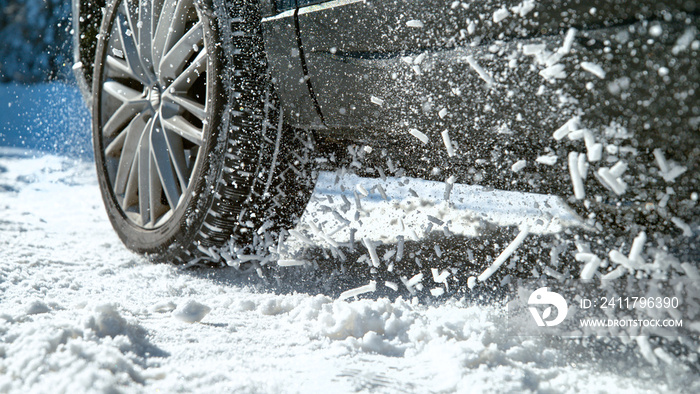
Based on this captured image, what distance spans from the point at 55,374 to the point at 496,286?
4.77 ft

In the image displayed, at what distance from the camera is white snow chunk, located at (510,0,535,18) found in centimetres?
136

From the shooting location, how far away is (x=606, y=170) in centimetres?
135

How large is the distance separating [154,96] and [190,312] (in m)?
1.12

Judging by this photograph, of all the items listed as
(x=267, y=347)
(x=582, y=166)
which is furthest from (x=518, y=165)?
(x=267, y=347)

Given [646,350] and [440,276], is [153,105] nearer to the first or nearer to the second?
[440,276]

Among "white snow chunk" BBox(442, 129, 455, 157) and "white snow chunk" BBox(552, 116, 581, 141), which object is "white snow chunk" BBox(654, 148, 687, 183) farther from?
"white snow chunk" BBox(442, 129, 455, 157)

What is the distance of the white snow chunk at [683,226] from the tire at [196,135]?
1362 millimetres

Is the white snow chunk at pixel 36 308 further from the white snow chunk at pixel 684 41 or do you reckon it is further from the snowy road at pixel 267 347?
the white snow chunk at pixel 684 41

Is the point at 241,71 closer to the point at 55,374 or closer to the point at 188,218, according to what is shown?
the point at 188,218

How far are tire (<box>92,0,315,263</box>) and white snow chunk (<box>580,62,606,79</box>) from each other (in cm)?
118

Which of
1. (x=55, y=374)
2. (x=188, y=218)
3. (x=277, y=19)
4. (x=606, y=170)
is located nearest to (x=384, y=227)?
(x=188, y=218)

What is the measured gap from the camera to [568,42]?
1313 millimetres

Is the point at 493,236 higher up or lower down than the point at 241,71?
lower down

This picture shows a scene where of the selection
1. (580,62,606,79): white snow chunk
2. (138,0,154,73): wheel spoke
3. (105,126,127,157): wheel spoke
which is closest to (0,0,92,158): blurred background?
(105,126,127,157): wheel spoke
